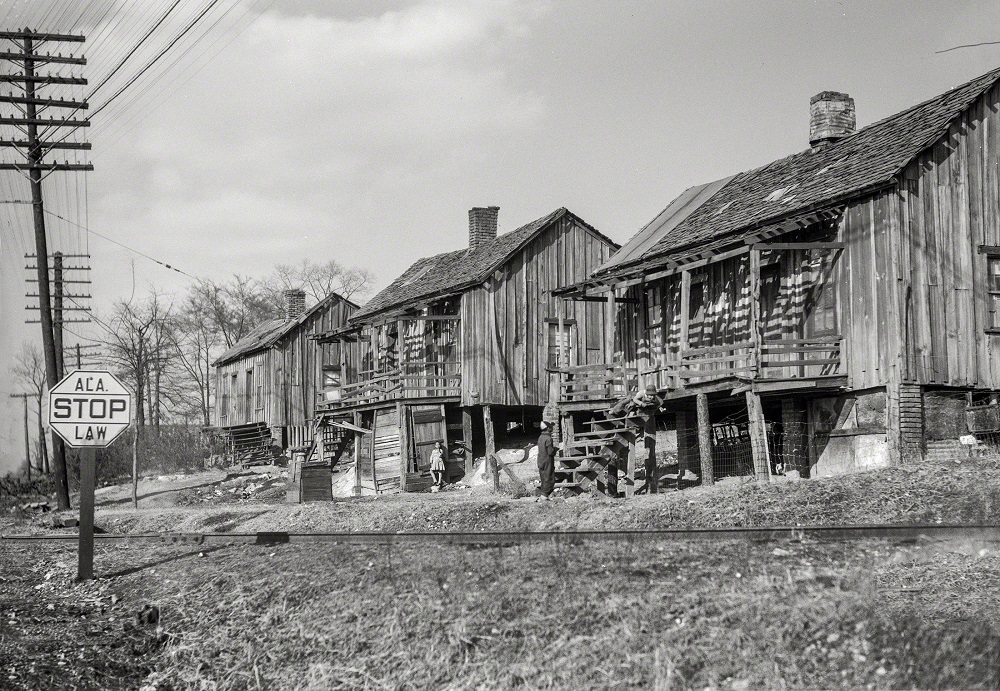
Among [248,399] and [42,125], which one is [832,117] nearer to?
[42,125]

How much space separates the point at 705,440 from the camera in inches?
762

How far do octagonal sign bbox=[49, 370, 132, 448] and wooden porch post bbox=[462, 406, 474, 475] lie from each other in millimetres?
17966

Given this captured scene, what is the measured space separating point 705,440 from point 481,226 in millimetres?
17888

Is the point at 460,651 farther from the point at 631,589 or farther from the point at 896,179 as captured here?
the point at 896,179

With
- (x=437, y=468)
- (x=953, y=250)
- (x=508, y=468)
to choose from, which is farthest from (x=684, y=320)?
(x=437, y=468)

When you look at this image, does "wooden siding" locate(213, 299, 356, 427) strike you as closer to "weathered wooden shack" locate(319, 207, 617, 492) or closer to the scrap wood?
"weathered wooden shack" locate(319, 207, 617, 492)

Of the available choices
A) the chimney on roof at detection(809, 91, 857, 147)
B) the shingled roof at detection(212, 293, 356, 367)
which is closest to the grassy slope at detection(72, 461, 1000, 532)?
the chimney on roof at detection(809, 91, 857, 147)

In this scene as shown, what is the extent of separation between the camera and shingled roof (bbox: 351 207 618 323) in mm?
30672

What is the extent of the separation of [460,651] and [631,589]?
5.20 feet

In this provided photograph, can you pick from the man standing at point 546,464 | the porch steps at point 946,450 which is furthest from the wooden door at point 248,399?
the porch steps at point 946,450

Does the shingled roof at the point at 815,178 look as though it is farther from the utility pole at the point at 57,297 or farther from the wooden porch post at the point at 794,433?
the utility pole at the point at 57,297

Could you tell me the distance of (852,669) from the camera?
22.9 feet

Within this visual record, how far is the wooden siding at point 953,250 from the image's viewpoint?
18.1 meters

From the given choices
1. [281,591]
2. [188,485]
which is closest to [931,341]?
[281,591]
